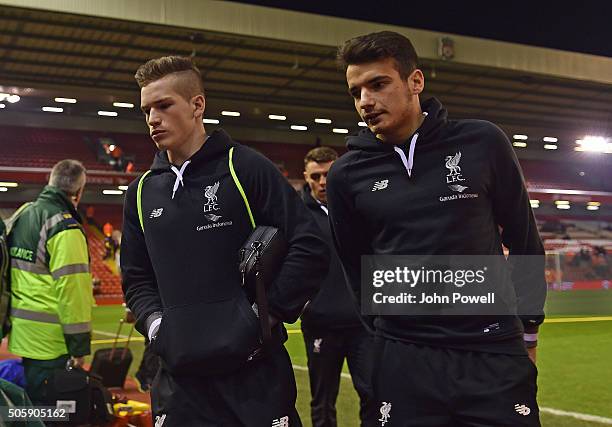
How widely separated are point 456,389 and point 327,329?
2.51 meters

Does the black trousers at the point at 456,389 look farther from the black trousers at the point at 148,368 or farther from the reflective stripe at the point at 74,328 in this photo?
the black trousers at the point at 148,368

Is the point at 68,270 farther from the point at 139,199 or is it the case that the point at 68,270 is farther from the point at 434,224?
the point at 434,224

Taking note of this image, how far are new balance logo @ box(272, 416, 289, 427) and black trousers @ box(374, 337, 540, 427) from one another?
0.32m

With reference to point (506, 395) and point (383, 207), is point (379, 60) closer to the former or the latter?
point (383, 207)

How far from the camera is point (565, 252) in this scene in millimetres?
27844

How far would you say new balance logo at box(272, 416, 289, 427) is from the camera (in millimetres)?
2357

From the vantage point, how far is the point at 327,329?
15.4ft

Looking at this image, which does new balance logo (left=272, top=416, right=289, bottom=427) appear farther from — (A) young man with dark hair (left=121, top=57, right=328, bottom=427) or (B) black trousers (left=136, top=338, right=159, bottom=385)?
(B) black trousers (left=136, top=338, right=159, bottom=385)

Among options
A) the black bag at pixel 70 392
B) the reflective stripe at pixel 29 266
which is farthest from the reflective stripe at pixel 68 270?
the black bag at pixel 70 392

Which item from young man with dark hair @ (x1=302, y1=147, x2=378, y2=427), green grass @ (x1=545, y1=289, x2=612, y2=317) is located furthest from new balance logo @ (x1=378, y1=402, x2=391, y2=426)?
green grass @ (x1=545, y1=289, x2=612, y2=317)

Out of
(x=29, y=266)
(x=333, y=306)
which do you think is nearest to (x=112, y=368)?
(x=29, y=266)

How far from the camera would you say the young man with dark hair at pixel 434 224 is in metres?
2.24

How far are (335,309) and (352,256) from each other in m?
1.99

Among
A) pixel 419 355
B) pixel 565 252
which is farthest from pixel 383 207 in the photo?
pixel 565 252
